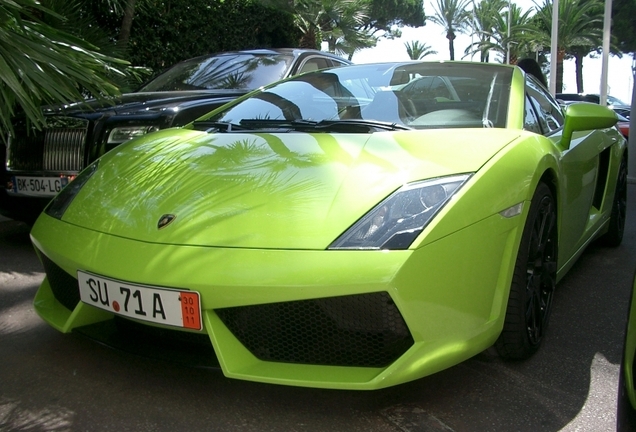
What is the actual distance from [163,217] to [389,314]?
80 centimetres

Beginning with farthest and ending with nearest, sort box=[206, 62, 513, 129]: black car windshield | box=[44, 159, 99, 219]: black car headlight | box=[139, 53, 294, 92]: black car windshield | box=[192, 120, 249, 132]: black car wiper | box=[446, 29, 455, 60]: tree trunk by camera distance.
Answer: box=[446, 29, 455, 60]: tree trunk < box=[139, 53, 294, 92]: black car windshield < box=[192, 120, 249, 132]: black car wiper < box=[206, 62, 513, 129]: black car windshield < box=[44, 159, 99, 219]: black car headlight

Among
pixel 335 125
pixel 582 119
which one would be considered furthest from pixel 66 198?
pixel 582 119

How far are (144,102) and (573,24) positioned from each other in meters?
34.5

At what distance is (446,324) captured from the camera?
6.16 feet

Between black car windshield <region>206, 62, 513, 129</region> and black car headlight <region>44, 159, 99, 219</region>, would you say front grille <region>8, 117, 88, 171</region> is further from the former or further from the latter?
black car headlight <region>44, 159, 99, 219</region>

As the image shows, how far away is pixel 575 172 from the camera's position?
9.46 feet

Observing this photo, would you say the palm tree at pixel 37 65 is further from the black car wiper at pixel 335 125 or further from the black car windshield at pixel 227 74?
the black car windshield at pixel 227 74

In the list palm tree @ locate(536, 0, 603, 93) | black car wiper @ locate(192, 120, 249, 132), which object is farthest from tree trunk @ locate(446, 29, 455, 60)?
black car wiper @ locate(192, 120, 249, 132)

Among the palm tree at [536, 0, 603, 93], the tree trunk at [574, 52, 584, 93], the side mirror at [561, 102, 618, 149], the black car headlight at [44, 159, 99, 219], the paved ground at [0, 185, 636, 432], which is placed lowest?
the tree trunk at [574, 52, 584, 93]

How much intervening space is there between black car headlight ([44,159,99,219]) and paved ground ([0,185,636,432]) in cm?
49

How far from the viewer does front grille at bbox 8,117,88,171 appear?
153 inches

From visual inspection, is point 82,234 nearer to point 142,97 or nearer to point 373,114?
point 373,114

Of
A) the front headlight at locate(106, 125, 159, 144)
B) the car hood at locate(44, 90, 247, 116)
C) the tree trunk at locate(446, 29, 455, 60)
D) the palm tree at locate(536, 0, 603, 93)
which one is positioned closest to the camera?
the front headlight at locate(106, 125, 159, 144)

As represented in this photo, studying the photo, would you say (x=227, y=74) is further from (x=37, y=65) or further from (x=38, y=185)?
(x=37, y=65)
